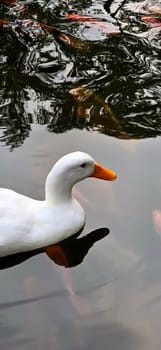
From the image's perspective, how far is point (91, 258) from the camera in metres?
3.10

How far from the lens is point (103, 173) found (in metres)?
3.29

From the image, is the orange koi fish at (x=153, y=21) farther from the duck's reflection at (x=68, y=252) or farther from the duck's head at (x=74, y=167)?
the duck's reflection at (x=68, y=252)

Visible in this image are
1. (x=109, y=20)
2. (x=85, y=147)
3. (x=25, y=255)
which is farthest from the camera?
(x=109, y=20)

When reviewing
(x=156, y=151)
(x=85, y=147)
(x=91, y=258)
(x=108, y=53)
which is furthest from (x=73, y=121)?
(x=91, y=258)

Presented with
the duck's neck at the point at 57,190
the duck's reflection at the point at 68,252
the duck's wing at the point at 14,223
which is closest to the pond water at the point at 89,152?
the duck's reflection at the point at 68,252

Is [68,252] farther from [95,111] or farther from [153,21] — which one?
[153,21]

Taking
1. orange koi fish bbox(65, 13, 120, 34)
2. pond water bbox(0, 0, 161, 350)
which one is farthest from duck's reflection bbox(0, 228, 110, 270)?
orange koi fish bbox(65, 13, 120, 34)

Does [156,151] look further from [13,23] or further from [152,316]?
[13,23]

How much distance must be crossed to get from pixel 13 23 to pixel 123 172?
1.85 metres

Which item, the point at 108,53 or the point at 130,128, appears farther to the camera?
the point at 108,53

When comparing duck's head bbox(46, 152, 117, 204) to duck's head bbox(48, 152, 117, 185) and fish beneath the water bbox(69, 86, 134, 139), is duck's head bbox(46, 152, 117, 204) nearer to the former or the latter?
duck's head bbox(48, 152, 117, 185)

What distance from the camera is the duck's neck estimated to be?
3.12 meters

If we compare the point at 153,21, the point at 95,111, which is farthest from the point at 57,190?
the point at 153,21

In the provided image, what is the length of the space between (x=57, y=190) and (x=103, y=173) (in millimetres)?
277
